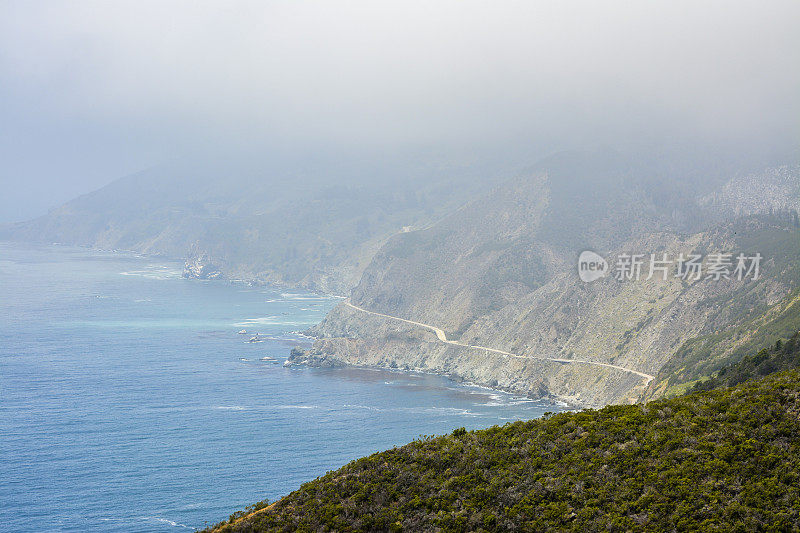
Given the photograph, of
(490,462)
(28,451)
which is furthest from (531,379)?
(490,462)

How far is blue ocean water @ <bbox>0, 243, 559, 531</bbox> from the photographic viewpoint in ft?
282

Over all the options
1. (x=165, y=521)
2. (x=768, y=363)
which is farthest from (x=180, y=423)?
(x=768, y=363)

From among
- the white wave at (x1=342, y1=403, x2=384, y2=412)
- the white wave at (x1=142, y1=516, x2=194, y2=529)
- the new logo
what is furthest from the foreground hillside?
the new logo

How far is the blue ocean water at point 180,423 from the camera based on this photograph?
86.1 meters

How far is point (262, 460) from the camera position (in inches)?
4053

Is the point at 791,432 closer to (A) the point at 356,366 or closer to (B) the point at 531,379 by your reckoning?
(B) the point at 531,379

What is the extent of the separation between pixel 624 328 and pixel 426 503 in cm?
11830

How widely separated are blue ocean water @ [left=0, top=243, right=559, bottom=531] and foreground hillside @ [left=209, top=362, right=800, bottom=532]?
4167cm

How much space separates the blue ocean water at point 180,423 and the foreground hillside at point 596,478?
137 feet

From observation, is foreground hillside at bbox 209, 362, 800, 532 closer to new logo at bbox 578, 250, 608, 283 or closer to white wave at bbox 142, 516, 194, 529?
white wave at bbox 142, 516, 194, 529
